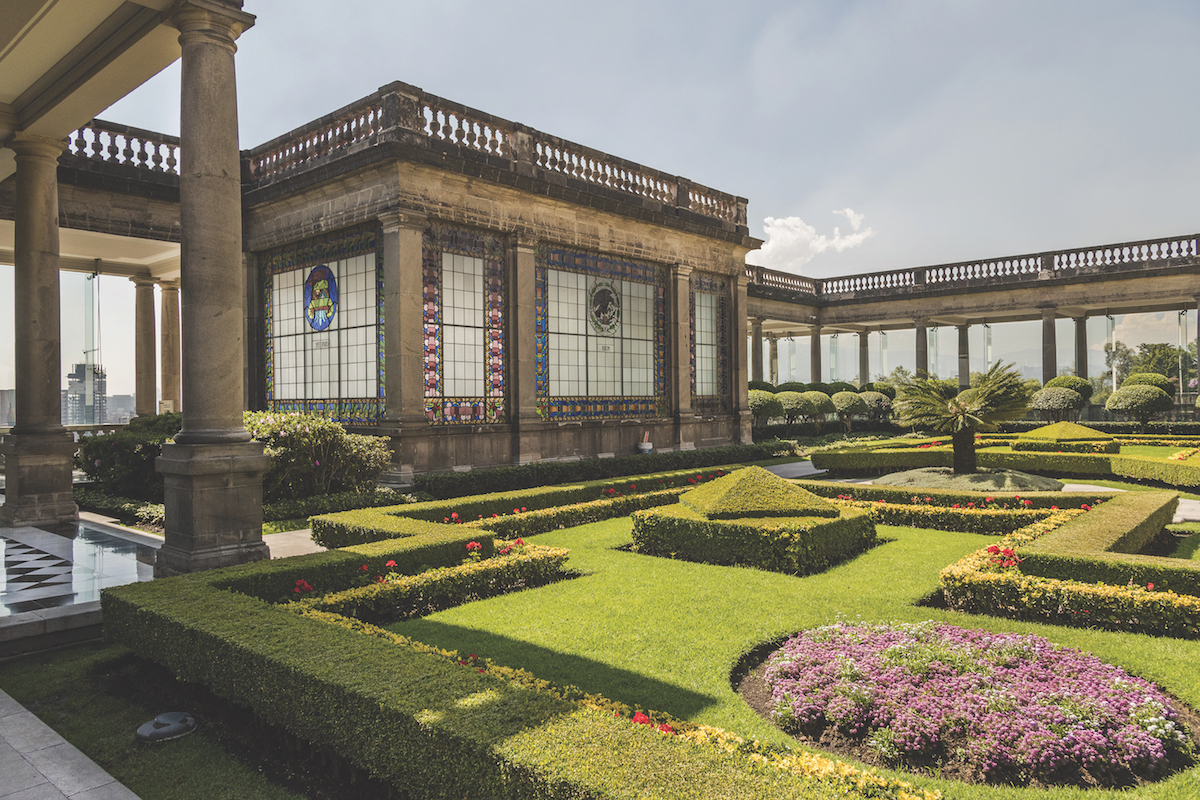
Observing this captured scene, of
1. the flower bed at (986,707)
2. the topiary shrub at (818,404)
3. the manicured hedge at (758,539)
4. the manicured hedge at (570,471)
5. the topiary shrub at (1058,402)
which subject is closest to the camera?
the flower bed at (986,707)

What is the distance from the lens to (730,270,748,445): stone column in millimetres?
24375

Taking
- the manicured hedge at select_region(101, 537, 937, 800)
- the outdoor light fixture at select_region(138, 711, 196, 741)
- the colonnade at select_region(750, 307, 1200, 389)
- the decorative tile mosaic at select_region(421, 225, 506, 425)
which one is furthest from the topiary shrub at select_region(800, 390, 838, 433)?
the outdoor light fixture at select_region(138, 711, 196, 741)

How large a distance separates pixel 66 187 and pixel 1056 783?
65.7 feet

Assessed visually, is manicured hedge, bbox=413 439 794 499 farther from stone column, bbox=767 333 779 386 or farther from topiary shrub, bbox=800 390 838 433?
stone column, bbox=767 333 779 386

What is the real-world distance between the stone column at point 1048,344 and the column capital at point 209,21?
33.4 m

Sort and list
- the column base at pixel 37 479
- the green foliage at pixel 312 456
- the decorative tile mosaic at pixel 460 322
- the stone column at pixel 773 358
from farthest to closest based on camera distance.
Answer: the stone column at pixel 773 358, the decorative tile mosaic at pixel 460 322, the green foliage at pixel 312 456, the column base at pixel 37 479

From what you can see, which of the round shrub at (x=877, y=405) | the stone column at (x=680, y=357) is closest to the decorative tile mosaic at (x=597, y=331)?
the stone column at (x=680, y=357)

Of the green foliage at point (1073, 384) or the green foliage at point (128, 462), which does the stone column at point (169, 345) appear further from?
the green foliage at point (1073, 384)

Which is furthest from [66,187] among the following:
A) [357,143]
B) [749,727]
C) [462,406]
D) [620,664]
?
[749,727]

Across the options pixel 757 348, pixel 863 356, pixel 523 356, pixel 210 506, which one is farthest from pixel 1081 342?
pixel 210 506

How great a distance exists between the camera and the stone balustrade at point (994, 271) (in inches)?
1160

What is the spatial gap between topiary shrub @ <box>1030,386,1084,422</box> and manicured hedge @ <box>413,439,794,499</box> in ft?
47.7

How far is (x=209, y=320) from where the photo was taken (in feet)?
26.3

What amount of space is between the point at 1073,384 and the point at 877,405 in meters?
7.79
